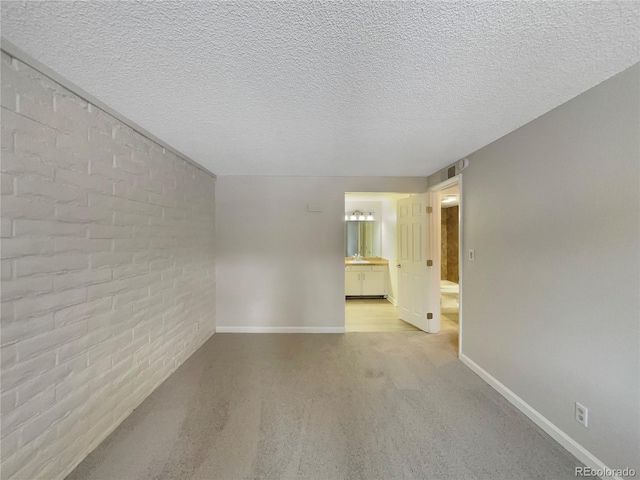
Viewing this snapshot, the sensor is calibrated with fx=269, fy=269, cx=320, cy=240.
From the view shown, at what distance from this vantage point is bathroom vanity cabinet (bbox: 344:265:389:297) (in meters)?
5.95

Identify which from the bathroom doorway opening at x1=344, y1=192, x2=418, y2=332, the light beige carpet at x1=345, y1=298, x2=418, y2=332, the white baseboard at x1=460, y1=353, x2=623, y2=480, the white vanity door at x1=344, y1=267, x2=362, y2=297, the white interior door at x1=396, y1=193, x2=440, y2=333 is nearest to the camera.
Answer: the white baseboard at x1=460, y1=353, x2=623, y2=480

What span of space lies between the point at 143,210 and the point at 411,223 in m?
3.48

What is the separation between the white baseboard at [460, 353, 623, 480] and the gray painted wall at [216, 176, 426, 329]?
191 cm

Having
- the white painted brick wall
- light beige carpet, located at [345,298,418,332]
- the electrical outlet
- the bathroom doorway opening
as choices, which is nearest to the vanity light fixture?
the bathroom doorway opening

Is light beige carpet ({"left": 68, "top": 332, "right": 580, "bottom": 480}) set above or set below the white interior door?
below

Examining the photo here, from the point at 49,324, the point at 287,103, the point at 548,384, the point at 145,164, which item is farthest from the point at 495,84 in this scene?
the point at 49,324

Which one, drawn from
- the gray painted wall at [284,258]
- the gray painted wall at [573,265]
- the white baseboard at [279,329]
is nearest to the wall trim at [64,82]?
the gray painted wall at [284,258]

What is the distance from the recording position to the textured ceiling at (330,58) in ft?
3.43

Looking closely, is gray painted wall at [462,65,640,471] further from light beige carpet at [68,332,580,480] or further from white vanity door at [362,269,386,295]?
white vanity door at [362,269,386,295]

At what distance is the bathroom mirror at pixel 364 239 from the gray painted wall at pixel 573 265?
4029 mm

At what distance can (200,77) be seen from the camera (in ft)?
4.78

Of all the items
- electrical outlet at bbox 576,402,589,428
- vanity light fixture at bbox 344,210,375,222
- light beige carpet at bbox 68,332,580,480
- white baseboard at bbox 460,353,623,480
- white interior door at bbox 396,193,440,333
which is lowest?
light beige carpet at bbox 68,332,580,480

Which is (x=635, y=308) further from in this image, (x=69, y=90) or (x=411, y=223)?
(x=69, y=90)

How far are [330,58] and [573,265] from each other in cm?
191
